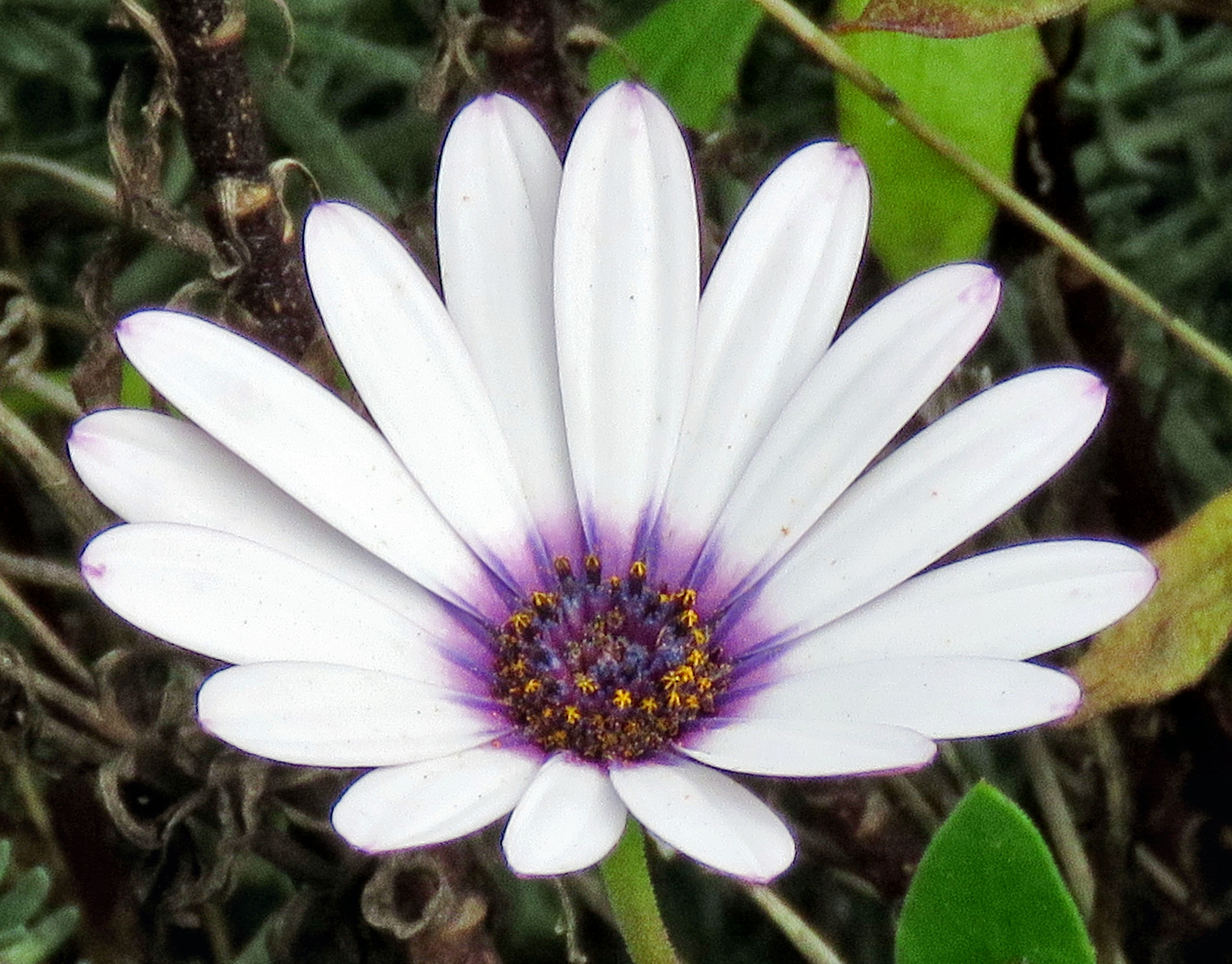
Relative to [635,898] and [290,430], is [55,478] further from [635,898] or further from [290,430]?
[635,898]

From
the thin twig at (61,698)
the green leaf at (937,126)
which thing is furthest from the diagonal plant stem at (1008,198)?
the thin twig at (61,698)

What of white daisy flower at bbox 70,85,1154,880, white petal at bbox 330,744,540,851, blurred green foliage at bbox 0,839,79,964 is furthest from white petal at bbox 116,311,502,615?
blurred green foliage at bbox 0,839,79,964

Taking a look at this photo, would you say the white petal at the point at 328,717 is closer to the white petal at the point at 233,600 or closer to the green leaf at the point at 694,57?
the white petal at the point at 233,600

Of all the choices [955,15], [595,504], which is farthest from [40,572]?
[955,15]

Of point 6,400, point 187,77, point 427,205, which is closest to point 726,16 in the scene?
point 427,205


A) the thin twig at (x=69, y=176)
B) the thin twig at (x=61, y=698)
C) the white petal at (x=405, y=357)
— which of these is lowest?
the thin twig at (x=61, y=698)
